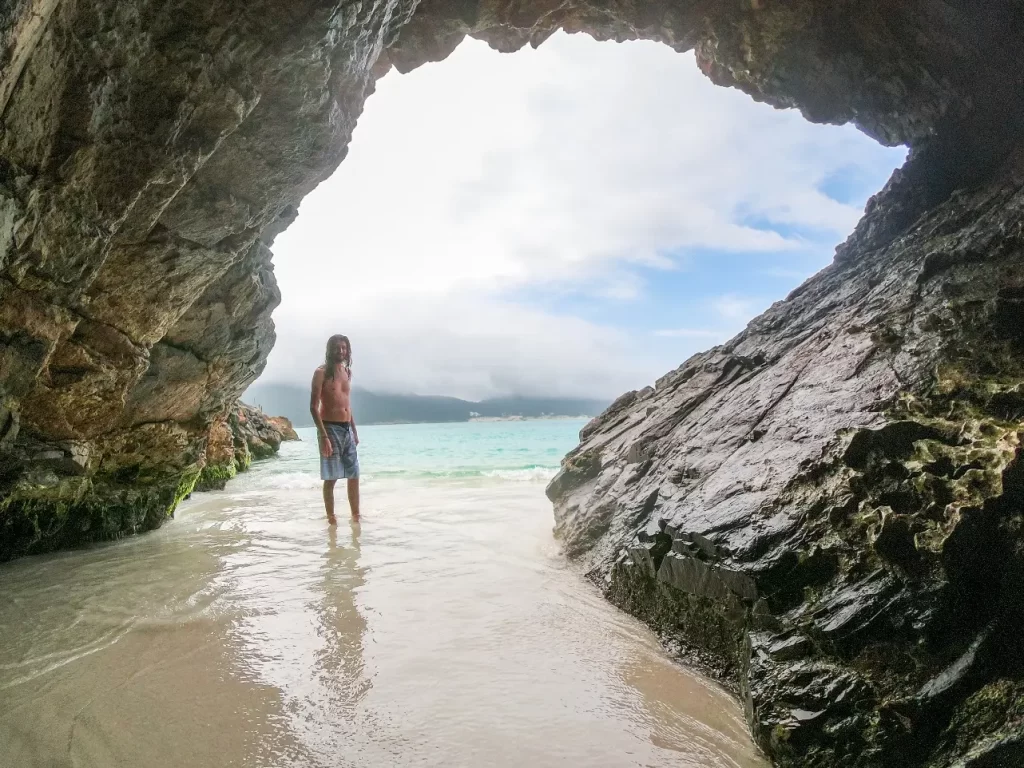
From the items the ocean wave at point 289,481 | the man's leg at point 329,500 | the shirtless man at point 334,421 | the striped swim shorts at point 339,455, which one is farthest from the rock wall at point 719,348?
the ocean wave at point 289,481

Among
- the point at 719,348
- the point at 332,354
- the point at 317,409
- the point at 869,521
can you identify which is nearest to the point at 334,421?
the point at 317,409

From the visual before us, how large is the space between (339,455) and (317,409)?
79 centimetres

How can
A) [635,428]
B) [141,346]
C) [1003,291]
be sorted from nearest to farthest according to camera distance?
[1003,291] → [141,346] → [635,428]

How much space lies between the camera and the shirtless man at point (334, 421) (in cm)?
773

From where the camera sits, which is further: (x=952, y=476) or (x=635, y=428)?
(x=635, y=428)

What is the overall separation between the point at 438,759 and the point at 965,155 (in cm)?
821

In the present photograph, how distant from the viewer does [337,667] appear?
323 cm

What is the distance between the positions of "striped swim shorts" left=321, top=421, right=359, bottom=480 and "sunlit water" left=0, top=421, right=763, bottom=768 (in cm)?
184

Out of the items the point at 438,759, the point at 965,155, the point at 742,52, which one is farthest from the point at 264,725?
the point at 742,52

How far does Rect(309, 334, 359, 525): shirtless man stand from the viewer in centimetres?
773

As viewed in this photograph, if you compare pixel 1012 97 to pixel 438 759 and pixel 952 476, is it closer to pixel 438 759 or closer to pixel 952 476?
pixel 952 476

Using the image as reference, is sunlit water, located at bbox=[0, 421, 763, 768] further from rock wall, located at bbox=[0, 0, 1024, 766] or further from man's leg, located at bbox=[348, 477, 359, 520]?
man's leg, located at bbox=[348, 477, 359, 520]

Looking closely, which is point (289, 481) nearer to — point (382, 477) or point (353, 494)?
point (382, 477)

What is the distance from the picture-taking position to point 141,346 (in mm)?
5500
